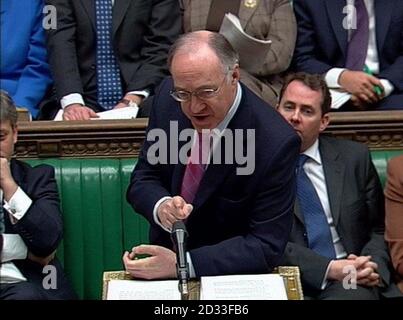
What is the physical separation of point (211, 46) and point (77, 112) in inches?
39.0

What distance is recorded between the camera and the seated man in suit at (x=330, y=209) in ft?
8.68

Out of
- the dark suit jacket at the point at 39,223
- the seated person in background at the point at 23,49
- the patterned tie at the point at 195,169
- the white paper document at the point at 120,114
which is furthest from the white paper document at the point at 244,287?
the seated person in background at the point at 23,49

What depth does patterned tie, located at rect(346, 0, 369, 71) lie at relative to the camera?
11.0 feet

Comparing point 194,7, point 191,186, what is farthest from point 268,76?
point 191,186

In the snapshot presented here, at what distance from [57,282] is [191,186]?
527 mm

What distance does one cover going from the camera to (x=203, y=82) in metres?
2.28

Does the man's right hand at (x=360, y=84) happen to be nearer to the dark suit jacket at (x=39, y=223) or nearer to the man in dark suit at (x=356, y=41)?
the man in dark suit at (x=356, y=41)

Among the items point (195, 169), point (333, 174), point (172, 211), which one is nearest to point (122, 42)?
point (333, 174)

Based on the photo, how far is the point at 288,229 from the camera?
7.78 feet

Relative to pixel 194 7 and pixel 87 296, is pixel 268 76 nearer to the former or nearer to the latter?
pixel 194 7

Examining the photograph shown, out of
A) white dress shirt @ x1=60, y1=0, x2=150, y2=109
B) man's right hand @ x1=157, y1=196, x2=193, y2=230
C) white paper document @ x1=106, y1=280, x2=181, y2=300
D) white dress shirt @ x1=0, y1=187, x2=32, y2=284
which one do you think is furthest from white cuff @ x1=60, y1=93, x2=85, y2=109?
white paper document @ x1=106, y1=280, x2=181, y2=300

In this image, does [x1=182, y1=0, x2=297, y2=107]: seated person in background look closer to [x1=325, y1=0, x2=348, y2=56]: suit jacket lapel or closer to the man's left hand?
[x1=325, y1=0, x2=348, y2=56]: suit jacket lapel

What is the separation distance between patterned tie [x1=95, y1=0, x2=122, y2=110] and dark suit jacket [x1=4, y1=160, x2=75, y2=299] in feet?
2.05
